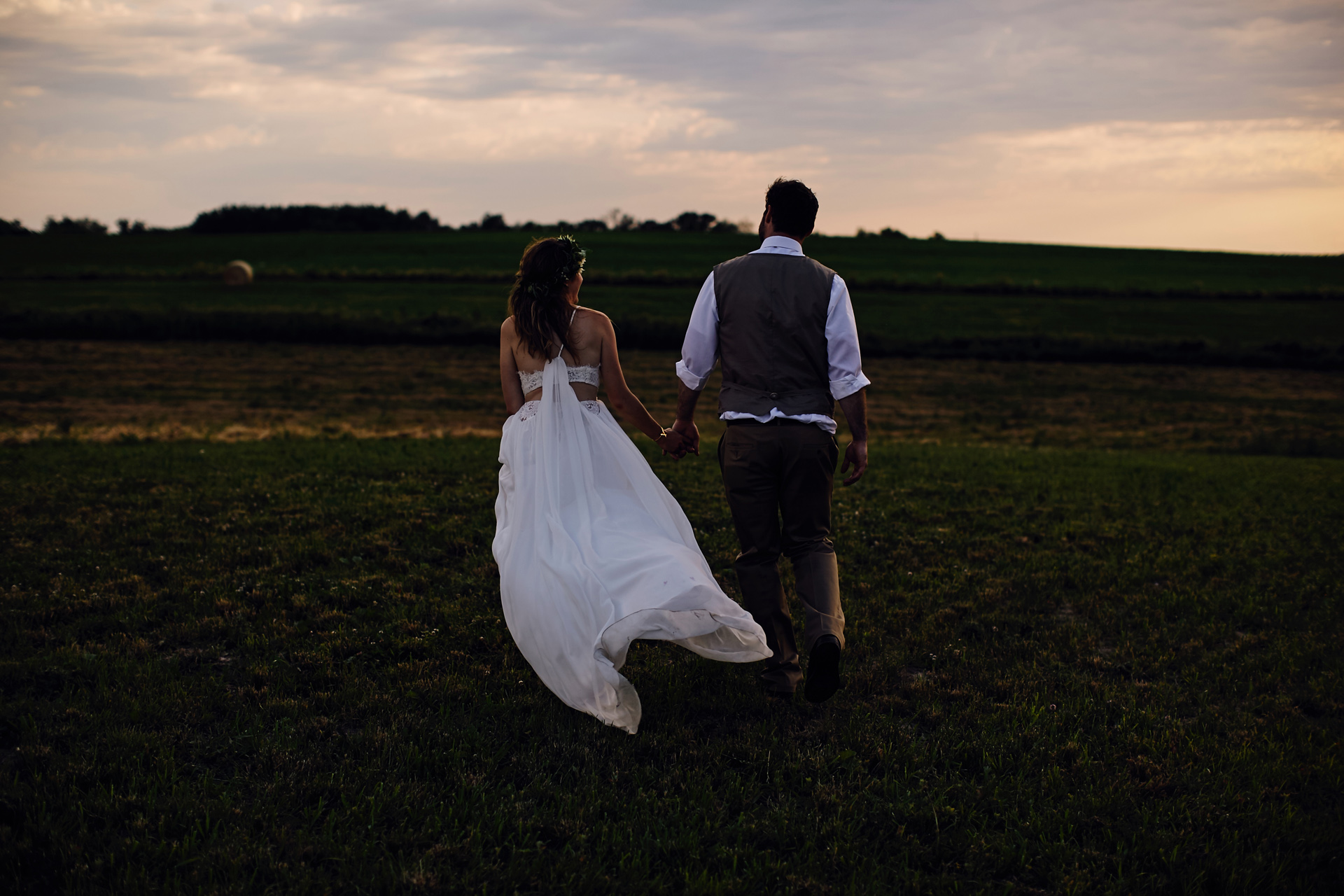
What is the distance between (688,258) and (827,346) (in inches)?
1977

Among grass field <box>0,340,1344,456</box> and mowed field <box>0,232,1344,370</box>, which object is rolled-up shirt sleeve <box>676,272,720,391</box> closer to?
grass field <box>0,340,1344,456</box>

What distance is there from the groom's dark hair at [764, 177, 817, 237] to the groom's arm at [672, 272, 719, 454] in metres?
0.51

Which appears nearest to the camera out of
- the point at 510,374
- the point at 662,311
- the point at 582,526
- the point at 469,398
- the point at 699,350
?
the point at 582,526

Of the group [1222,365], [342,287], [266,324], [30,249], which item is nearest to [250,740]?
[266,324]

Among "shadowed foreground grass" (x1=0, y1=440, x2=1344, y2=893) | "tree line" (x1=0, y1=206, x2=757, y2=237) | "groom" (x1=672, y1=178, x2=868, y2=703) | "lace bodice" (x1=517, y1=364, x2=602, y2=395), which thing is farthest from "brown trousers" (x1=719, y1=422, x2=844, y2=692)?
"tree line" (x1=0, y1=206, x2=757, y2=237)

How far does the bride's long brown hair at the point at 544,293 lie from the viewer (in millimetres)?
5535

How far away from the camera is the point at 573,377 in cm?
580

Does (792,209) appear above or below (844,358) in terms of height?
above

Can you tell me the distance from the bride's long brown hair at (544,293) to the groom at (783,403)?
0.87m

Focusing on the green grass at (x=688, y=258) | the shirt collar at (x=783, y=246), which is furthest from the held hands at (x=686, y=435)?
the green grass at (x=688, y=258)

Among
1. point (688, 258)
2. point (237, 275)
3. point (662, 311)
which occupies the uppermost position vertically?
point (688, 258)

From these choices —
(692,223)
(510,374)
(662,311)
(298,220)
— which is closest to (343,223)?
(298,220)

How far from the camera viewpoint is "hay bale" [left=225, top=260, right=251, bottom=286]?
4246 cm

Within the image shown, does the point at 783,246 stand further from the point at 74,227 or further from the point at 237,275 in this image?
the point at 74,227
